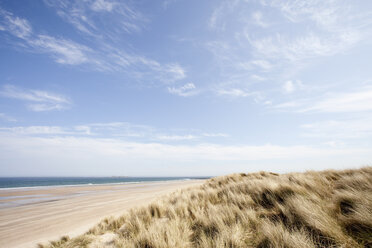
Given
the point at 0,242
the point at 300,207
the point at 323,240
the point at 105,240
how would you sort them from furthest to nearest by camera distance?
the point at 0,242 → the point at 105,240 → the point at 300,207 → the point at 323,240

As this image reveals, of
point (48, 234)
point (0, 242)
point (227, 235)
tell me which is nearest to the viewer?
point (227, 235)

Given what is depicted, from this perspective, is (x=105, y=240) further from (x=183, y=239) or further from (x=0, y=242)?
(x=0, y=242)

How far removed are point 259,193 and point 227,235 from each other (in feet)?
11.0

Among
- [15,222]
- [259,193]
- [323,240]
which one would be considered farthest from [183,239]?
[15,222]

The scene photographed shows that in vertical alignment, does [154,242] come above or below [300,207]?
below

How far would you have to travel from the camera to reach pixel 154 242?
3.30 metres

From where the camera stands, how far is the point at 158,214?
607 centimetres

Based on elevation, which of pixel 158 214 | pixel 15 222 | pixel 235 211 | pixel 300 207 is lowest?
pixel 15 222

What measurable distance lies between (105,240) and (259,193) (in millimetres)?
5170

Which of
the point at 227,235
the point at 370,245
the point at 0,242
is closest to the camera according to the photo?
the point at 370,245

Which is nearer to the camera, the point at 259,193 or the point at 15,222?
the point at 259,193

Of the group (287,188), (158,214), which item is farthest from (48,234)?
(287,188)

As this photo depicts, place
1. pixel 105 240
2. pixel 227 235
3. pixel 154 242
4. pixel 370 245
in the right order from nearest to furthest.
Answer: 1. pixel 370 245
2. pixel 227 235
3. pixel 154 242
4. pixel 105 240

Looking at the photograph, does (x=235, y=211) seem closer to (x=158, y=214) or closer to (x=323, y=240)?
(x=323, y=240)
